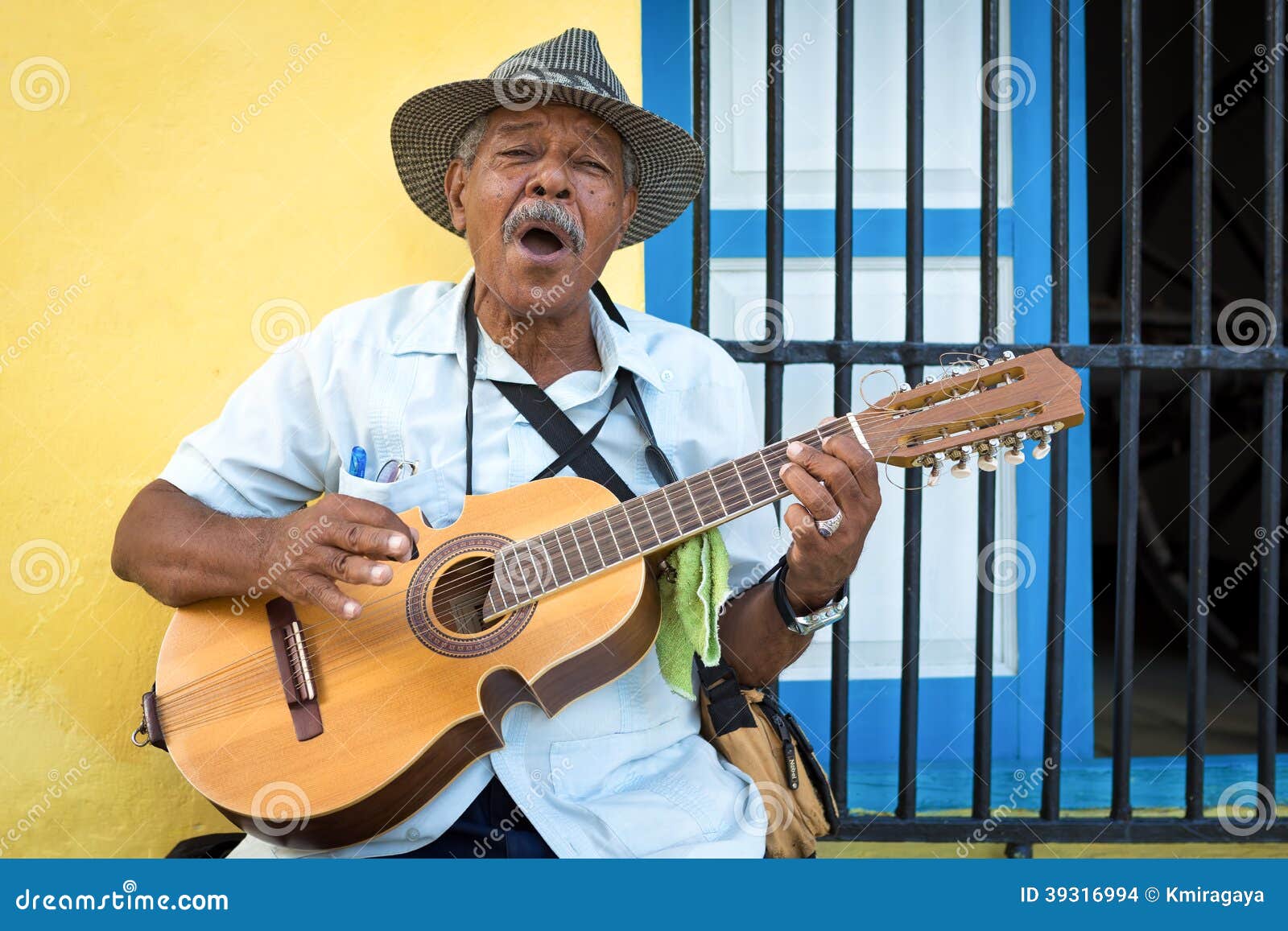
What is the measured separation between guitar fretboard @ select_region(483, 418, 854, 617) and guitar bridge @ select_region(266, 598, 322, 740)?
12.7 inches

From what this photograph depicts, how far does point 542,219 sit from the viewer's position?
6.97 ft

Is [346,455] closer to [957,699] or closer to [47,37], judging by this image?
[47,37]

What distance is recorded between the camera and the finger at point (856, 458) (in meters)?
1.88

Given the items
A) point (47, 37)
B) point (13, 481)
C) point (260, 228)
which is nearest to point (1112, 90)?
point (260, 228)

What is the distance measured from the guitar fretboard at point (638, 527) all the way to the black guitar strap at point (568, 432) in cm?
16

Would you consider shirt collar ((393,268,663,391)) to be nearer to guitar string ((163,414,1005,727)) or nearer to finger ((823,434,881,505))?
guitar string ((163,414,1005,727))

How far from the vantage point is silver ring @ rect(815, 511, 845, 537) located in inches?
75.6

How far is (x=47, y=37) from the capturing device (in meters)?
2.46

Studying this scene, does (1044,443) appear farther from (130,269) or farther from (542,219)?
(130,269)

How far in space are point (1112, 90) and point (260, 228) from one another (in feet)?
11.1

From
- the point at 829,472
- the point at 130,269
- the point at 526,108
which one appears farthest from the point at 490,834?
the point at 130,269

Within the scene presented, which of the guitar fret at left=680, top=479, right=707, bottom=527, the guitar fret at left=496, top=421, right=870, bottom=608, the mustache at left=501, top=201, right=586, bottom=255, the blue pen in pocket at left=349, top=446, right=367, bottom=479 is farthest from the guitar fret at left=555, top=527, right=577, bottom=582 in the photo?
the mustache at left=501, top=201, right=586, bottom=255

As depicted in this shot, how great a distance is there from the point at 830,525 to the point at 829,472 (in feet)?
0.38

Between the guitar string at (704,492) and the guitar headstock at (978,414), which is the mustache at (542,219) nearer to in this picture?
the guitar string at (704,492)
